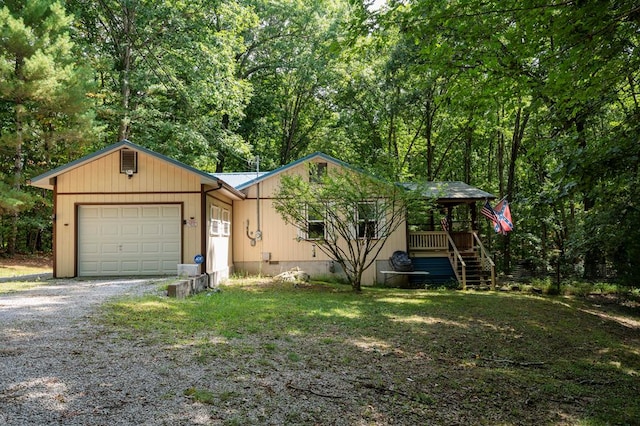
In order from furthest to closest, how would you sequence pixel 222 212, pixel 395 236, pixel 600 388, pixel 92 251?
pixel 395 236
pixel 222 212
pixel 92 251
pixel 600 388

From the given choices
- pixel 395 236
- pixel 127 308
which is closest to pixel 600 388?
pixel 127 308

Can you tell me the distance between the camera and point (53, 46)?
16.0 m

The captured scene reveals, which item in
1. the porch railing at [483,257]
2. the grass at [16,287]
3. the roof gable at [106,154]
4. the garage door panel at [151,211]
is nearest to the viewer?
the grass at [16,287]

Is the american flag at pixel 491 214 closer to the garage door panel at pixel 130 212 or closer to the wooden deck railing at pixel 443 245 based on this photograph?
the wooden deck railing at pixel 443 245

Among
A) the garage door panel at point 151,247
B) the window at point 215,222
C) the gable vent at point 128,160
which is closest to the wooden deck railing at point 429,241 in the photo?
the window at point 215,222

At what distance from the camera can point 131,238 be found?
1205cm

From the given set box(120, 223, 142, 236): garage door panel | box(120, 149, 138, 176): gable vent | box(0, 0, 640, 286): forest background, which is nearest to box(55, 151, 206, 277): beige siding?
box(120, 149, 138, 176): gable vent

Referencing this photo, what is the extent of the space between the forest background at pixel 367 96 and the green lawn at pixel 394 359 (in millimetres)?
2346

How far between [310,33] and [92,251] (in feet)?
60.4

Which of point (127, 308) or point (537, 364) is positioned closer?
point (537, 364)

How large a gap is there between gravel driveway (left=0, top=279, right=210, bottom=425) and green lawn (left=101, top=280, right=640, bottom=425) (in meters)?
0.28

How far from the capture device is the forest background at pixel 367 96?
266 inches

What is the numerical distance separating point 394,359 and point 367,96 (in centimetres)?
1964

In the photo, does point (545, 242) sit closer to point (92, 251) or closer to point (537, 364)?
point (537, 364)
